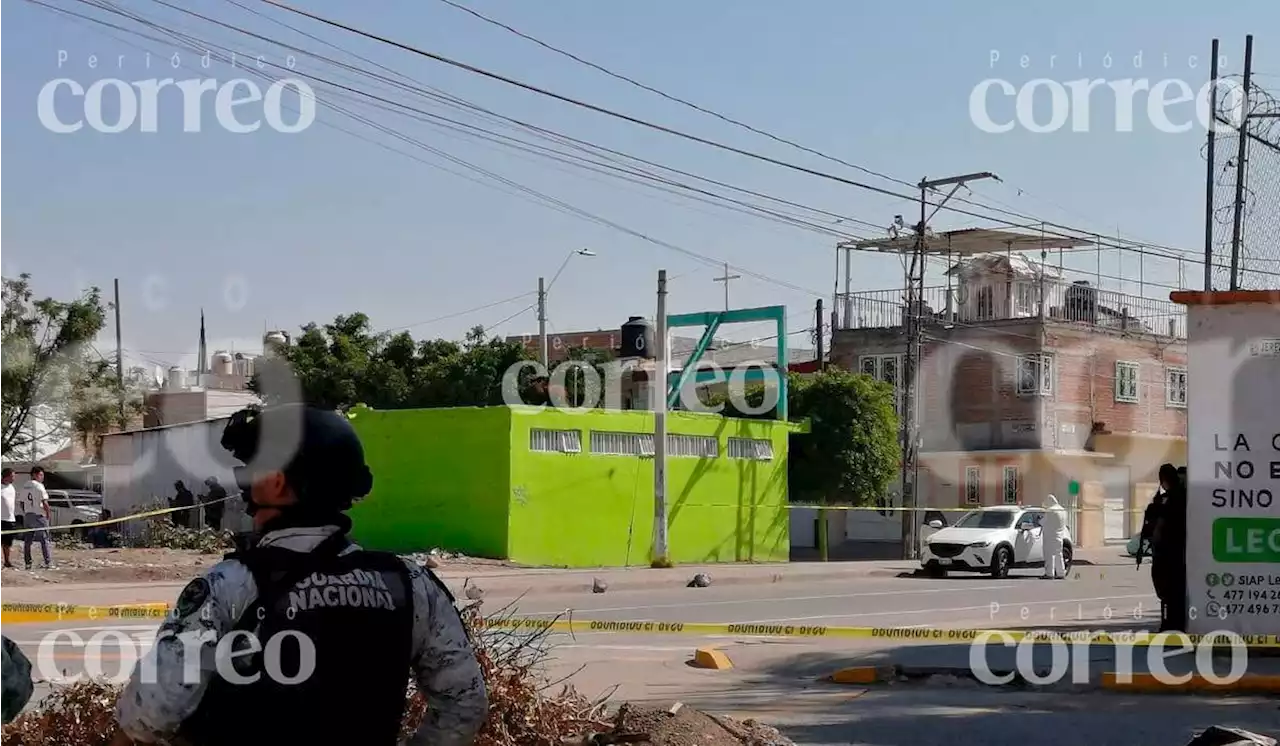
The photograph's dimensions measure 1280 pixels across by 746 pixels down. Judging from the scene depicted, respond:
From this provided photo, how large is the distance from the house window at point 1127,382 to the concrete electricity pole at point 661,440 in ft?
82.9

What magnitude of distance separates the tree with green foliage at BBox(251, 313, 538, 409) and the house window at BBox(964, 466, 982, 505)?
45.3 feet

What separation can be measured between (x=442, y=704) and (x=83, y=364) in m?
37.2

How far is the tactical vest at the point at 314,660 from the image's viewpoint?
3.09 meters

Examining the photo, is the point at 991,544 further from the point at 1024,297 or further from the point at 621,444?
the point at 1024,297

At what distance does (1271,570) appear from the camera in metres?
12.8

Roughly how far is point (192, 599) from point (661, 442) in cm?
2615

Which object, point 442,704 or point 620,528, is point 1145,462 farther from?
point 442,704

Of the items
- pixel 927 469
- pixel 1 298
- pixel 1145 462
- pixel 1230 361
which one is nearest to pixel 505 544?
pixel 1 298

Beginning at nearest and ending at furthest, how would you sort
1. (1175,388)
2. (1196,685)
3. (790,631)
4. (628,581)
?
(1196,685) < (790,631) < (628,581) < (1175,388)

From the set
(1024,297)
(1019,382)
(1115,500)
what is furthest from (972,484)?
(1024,297)

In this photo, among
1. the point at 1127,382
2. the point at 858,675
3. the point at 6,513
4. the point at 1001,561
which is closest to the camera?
the point at 858,675

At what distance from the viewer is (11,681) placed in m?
3.72

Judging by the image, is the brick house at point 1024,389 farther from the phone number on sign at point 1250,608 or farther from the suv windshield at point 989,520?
the phone number on sign at point 1250,608

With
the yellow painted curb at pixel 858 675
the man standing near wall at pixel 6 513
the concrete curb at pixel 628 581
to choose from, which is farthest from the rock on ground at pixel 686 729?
the man standing near wall at pixel 6 513
